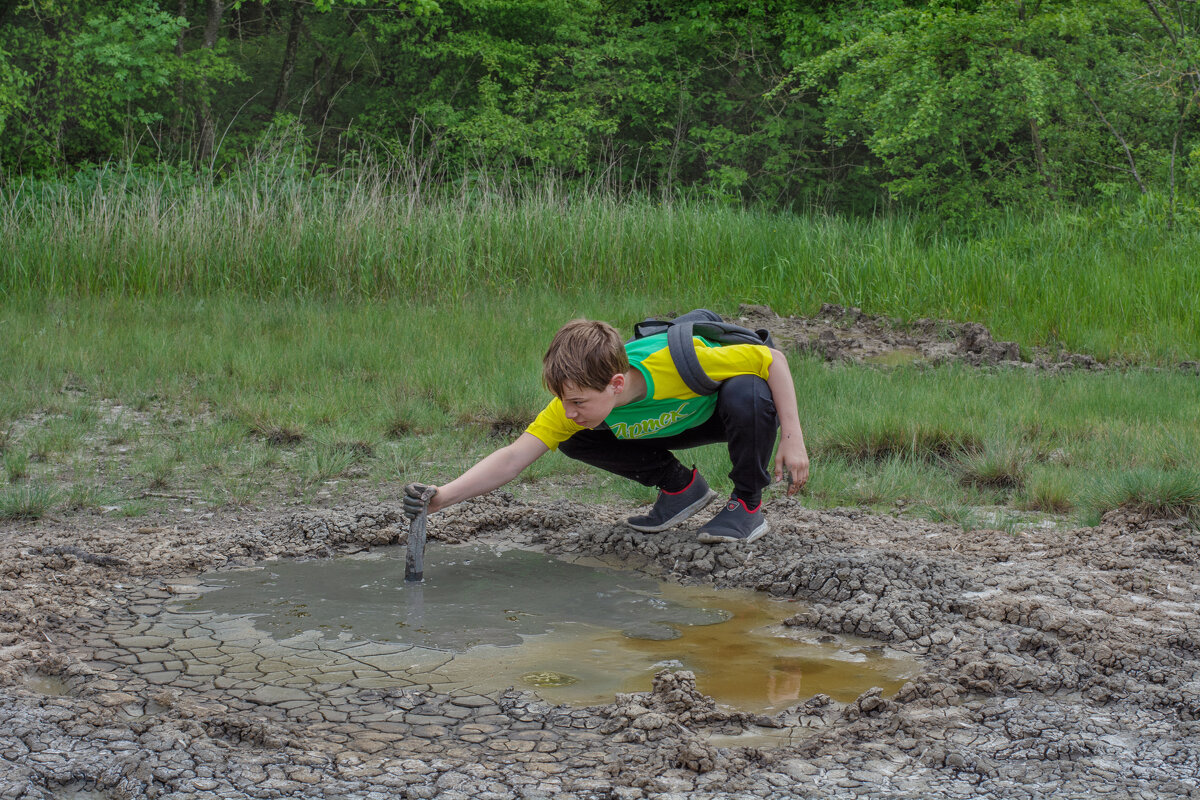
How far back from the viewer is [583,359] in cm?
325

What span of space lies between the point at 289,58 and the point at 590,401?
16167 mm

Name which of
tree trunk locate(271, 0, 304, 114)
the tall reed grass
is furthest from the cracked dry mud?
tree trunk locate(271, 0, 304, 114)

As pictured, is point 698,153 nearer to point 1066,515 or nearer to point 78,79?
point 78,79

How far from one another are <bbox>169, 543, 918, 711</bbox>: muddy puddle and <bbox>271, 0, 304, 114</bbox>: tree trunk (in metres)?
15.3

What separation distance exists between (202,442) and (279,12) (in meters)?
15.1

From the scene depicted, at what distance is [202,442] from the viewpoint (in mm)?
5609

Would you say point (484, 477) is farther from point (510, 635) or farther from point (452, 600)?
point (510, 635)

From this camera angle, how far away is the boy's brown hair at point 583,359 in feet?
10.6

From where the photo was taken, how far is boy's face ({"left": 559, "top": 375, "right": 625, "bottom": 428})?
129 inches

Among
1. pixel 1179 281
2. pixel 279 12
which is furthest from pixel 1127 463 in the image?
pixel 279 12

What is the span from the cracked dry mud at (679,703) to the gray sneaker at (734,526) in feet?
0.16

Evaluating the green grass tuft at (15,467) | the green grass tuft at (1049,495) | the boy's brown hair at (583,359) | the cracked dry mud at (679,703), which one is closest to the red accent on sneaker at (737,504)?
the cracked dry mud at (679,703)

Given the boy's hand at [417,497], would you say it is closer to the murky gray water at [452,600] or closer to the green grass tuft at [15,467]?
the murky gray water at [452,600]

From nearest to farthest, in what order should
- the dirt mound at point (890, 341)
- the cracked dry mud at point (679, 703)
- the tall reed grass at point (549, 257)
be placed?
the cracked dry mud at point (679, 703), the dirt mound at point (890, 341), the tall reed grass at point (549, 257)
